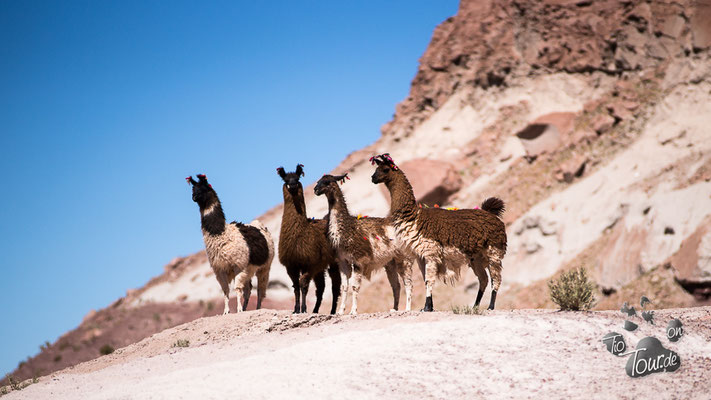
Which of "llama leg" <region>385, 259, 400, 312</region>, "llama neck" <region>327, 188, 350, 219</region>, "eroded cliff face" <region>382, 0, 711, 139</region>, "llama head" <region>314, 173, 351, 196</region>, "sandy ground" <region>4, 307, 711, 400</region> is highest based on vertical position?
"eroded cliff face" <region>382, 0, 711, 139</region>

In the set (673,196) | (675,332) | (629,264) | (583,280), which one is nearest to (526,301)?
(629,264)

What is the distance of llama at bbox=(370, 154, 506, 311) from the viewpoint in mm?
15352

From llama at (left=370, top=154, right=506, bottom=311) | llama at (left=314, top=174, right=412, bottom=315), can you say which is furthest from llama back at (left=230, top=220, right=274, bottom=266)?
llama at (left=370, top=154, right=506, bottom=311)

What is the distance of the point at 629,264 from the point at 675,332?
17248 mm

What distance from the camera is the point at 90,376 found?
44.3 feet

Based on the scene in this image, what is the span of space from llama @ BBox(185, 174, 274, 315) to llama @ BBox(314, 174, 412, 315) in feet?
11.3

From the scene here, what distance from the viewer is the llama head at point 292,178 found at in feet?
58.0

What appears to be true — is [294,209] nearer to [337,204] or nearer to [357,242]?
[337,204]

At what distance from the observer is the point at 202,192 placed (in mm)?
20297

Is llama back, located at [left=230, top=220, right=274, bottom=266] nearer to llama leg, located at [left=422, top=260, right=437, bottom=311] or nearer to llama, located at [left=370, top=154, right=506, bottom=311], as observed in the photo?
llama, located at [left=370, top=154, right=506, bottom=311]

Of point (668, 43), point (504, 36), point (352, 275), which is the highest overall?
point (504, 36)

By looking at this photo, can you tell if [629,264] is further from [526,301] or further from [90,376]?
[90,376]

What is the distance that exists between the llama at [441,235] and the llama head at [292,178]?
87.9 inches

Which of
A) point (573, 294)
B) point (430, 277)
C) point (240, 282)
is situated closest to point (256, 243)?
point (240, 282)
